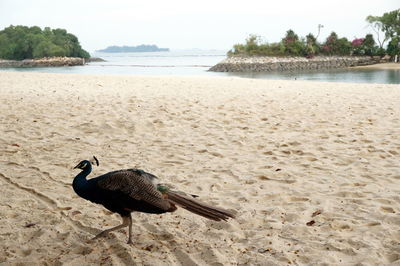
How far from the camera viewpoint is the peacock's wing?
106 inches

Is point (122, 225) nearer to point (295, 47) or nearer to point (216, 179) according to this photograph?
point (216, 179)

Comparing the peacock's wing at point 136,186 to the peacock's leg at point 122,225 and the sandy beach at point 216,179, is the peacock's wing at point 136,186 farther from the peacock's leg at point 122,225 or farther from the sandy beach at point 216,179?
the sandy beach at point 216,179

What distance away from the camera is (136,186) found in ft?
8.96

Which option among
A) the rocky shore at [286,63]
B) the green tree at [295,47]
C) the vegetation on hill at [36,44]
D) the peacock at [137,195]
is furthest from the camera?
the vegetation on hill at [36,44]

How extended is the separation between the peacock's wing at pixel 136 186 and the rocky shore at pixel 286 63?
4755cm

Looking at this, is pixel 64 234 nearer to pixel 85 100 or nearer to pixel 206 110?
pixel 206 110

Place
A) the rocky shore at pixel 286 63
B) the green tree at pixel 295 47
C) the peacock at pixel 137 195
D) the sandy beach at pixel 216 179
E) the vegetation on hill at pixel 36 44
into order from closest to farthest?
the peacock at pixel 137 195, the sandy beach at pixel 216 179, the rocky shore at pixel 286 63, the green tree at pixel 295 47, the vegetation on hill at pixel 36 44

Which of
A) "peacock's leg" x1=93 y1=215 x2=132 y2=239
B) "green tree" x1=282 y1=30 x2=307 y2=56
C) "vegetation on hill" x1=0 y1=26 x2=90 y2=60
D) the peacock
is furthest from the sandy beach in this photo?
"vegetation on hill" x1=0 y1=26 x2=90 y2=60

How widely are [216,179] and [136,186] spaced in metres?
1.84

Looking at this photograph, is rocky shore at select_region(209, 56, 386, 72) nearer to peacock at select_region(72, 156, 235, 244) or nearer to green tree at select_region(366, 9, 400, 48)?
green tree at select_region(366, 9, 400, 48)

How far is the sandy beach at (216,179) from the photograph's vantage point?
2.84 meters

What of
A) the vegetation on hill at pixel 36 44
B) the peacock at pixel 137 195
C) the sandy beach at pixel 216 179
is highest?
the vegetation on hill at pixel 36 44

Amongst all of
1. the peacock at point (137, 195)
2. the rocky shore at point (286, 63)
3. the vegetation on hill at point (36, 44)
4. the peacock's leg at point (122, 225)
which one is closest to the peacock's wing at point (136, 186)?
the peacock at point (137, 195)

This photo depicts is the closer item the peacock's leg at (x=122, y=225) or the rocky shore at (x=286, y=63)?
the peacock's leg at (x=122, y=225)
